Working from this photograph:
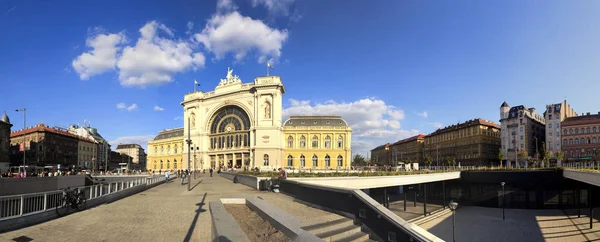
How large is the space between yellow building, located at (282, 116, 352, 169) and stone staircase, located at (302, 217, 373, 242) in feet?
229

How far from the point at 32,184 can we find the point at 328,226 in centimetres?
4477

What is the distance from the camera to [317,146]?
273 feet

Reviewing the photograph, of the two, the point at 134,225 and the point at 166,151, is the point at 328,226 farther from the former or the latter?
the point at 166,151

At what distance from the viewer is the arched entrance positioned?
79.7 m

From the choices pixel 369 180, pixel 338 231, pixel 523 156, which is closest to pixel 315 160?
pixel 369 180

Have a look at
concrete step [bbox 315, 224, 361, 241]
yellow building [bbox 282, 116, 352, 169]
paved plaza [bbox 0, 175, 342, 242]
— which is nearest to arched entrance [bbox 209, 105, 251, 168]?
yellow building [bbox 282, 116, 352, 169]

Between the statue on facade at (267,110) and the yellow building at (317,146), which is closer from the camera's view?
the statue on facade at (267,110)

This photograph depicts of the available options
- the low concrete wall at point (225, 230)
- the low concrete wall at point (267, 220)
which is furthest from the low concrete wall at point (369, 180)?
the low concrete wall at point (225, 230)

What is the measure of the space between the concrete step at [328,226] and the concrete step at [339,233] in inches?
5.0

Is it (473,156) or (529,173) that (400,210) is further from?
(473,156)

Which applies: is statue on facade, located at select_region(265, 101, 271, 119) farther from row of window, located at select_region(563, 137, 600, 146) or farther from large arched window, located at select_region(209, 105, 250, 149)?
row of window, located at select_region(563, 137, 600, 146)

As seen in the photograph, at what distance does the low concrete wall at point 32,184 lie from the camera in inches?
1412

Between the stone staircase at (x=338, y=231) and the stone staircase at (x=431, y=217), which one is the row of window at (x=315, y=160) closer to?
the stone staircase at (x=431, y=217)

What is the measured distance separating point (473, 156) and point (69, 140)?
12231cm
